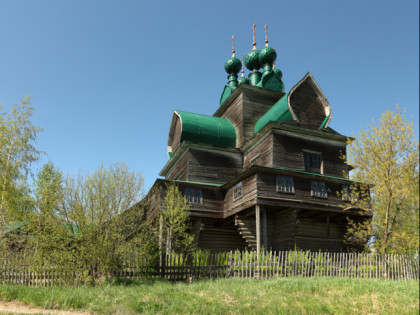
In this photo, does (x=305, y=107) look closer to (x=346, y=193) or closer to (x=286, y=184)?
(x=346, y=193)

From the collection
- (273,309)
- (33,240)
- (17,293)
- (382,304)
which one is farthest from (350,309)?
(33,240)

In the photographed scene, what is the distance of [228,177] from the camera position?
24.4 m

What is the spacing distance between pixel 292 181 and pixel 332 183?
2867 millimetres

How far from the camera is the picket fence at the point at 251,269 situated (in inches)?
541

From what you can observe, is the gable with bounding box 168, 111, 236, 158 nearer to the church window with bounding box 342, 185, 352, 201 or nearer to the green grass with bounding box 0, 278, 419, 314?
the church window with bounding box 342, 185, 352, 201

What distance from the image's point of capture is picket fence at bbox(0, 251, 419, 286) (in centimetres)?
1374

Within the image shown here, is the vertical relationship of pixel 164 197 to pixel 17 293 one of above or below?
above

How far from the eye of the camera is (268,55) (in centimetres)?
3100

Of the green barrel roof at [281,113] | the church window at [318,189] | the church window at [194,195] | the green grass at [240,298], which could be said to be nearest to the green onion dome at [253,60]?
the green barrel roof at [281,113]

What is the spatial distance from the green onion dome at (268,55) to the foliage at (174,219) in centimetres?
1677

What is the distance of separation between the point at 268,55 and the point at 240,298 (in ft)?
83.1

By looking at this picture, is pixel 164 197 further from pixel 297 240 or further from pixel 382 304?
pixel 382 304

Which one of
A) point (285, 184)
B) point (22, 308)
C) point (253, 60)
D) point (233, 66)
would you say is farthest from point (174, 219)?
point (233, 66)

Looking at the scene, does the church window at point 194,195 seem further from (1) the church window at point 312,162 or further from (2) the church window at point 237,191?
(1) the church window at point 312,162
